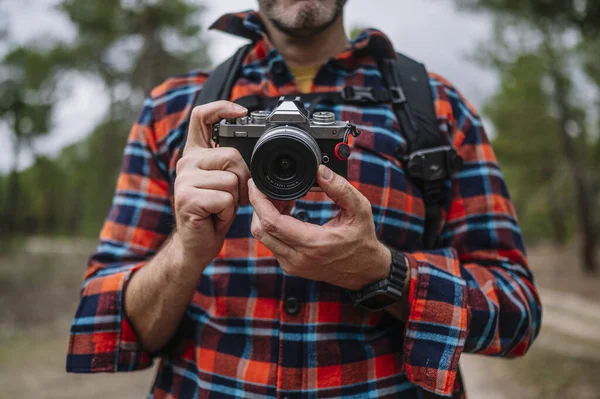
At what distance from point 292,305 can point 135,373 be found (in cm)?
696

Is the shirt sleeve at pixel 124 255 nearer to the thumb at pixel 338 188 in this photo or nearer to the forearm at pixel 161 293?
the forearm at pixel 161 293

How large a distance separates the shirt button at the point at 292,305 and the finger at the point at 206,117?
1.79 ft

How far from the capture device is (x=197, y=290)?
1.68 meters

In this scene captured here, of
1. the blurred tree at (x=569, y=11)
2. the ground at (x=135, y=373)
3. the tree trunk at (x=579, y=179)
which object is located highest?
the blurred tree at (x=569, y=11)

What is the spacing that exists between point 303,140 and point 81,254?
19232 millimetres

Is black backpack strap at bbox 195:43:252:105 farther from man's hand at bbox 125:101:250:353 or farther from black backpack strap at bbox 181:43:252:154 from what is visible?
man's hand at bbox 125:101:250:353

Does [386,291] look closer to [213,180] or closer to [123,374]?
[213,180]

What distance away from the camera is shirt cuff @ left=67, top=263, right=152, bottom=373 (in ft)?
5.36

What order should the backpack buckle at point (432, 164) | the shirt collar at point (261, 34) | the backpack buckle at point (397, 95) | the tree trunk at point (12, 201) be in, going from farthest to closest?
1. the tree trunk at point (12, 201)
2. the shirt collar at point (261, 34)
3. the backpack buckle at point (397, 95)
4. the backpack buckle at point (432, 164)

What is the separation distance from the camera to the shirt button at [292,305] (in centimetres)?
151

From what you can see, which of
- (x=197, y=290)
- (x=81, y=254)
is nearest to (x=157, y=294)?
(x=197, y=290)

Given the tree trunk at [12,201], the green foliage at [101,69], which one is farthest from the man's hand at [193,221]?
the tree trunk at [12,201]

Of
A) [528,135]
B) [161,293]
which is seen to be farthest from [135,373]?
[528,135]

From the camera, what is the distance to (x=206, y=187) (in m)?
1.36
